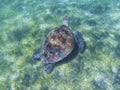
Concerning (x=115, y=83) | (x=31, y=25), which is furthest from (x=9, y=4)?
(x=115, y=83)

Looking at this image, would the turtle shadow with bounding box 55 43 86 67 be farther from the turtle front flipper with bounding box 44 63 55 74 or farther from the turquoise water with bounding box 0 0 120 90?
the turtle front flipper with bounding box 44 63 55 74

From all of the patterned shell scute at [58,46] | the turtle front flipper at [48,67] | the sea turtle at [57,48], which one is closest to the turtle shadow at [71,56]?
the sea turtle at [57,48]

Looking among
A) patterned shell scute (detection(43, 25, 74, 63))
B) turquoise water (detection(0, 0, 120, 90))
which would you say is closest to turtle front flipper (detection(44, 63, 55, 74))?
turquoise water (detection(0, 0, 120, 90))

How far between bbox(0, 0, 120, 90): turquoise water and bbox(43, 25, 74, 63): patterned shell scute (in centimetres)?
59

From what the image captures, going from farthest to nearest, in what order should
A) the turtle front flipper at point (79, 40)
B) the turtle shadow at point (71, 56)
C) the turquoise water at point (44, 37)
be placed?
the turtle front flipper at point (79, 40) < the turtle shadow at point (71, 56) < the turquoise water at point (44, 37)

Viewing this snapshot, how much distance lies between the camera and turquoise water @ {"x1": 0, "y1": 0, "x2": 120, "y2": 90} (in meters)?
7.73

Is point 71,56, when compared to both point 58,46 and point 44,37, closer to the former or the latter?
point 58,46

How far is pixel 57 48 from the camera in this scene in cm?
786

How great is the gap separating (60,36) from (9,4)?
7101mm

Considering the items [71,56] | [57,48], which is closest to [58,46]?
[57,48]

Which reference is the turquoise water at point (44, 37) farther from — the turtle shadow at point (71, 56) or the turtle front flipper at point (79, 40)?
the turtle front flipper at point (79, 40)

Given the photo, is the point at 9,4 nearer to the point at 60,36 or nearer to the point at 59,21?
the point at 59,21

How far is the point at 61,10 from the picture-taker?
12000 millimetres

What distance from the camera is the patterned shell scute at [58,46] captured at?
7789mm
